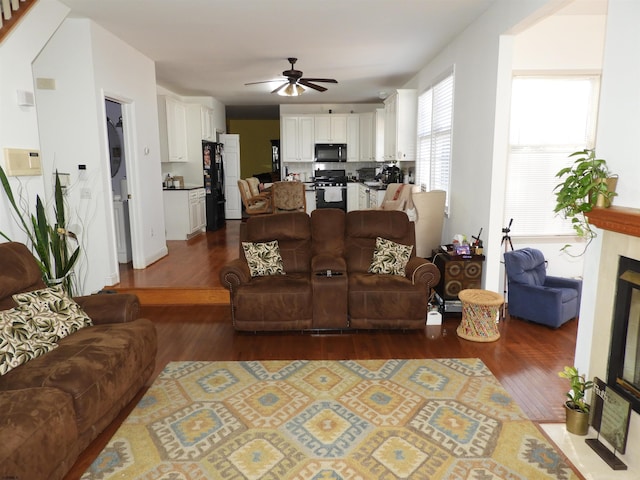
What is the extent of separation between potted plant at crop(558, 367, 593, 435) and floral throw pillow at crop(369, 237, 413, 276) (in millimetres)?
1824

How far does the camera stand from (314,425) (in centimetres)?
256

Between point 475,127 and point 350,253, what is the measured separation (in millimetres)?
1758

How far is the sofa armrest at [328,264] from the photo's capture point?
3.95 metres

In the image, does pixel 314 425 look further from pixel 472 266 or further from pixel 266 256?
pixel 472 266

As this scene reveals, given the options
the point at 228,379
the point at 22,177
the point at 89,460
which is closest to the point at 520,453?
the point at 228,379

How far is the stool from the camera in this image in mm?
3691

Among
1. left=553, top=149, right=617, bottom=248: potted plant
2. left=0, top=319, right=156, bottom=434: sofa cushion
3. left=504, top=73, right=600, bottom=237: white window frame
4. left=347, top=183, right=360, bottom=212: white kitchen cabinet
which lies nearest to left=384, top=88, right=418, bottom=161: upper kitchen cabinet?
left=347, top=183, right=360, bottom=212: white kitchen cabinet

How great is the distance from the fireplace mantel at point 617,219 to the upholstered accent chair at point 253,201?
18.0 feet

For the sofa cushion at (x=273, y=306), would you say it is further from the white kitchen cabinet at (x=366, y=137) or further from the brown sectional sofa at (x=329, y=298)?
the white kitchen cabinet at (x=366, y=137)

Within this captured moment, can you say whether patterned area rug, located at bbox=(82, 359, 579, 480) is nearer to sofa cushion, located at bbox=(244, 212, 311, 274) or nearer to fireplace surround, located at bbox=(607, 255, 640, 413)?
fireplace surround, located at bbox=(607, 255, 640, 413)

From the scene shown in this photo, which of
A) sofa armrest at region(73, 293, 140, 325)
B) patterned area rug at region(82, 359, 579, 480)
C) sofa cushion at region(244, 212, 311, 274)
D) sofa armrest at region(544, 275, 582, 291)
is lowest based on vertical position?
patterned area rug at region(82, 359, 579, 480)

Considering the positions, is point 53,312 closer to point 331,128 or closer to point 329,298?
point 329,298

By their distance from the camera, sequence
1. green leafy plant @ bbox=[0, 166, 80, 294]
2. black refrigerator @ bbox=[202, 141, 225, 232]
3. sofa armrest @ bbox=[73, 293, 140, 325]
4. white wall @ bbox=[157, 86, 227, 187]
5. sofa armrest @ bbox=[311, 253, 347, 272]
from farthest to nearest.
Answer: black refrigerator @ bbox=[202, 141, 225, 232], white wall @ bbox=[157, 86, 227, 187], sofa armrest @ bbox=[311, 253, 347, 272], green leafy plant @ bbox=[0, 166, 80, 294], sofa armrest @ bbox=[73, 293, 140, 325]

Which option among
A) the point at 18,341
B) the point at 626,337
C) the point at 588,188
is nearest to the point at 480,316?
the point at 626,337
